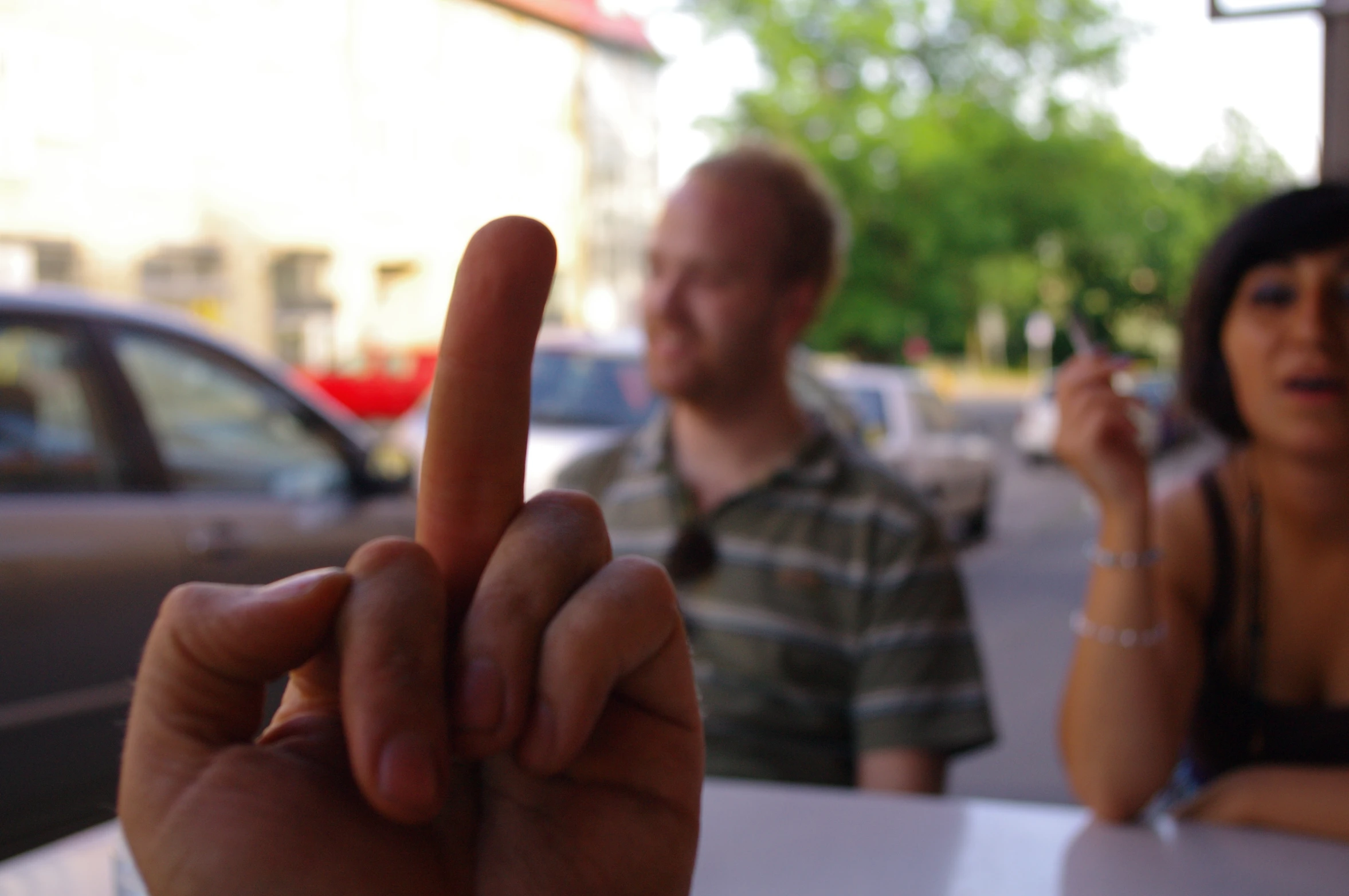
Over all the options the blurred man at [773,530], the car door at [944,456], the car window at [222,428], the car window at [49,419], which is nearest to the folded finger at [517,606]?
the blurred man at [773,530]

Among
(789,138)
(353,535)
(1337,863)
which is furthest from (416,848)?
(789,138)

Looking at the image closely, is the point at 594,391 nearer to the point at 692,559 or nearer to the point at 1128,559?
the point at 692,559

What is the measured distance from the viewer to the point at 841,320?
63.0 ft

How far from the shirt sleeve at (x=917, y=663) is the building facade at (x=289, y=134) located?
705 millimetres

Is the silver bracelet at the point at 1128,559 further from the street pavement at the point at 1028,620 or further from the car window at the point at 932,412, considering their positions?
the car window at the point at 932,412

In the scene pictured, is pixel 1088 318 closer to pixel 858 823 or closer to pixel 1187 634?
pixel 1187 634

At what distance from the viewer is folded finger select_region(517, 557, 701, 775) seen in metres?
0.57

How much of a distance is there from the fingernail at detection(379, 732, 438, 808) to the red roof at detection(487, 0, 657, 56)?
3473 mm

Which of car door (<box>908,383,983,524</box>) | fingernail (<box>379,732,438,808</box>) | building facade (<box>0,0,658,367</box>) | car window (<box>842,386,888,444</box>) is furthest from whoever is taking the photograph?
car door (<box>908,383,983,524</box>)

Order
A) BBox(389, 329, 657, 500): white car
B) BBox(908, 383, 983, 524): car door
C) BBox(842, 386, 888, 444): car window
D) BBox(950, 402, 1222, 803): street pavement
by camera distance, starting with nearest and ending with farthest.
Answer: BBox(950, 402, 1222, 803): street pavement
BBox(389, 329, 657, 500): white car
BBox(842, 386, 888, 444): car window
BBox(908, 383, 983, 524): car door

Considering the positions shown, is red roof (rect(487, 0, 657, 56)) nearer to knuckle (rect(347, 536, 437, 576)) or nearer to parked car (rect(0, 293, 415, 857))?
parked car (rect(0, 293, 415, 857))

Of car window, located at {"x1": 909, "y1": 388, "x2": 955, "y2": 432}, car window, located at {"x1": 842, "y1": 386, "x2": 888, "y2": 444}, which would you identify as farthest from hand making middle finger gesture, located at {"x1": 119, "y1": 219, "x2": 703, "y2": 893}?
car window, located at {"x1": 909, "y1": 388, "x2": 955, "y2": 432}

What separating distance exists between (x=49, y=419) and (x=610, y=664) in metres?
3.03

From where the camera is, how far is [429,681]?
0.53 metres
